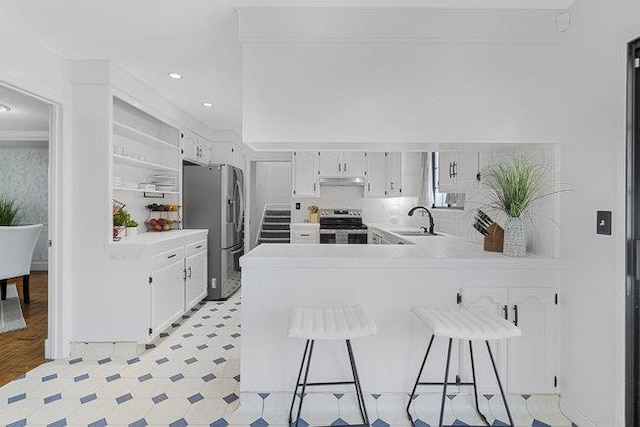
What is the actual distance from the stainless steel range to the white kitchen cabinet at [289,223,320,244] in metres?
0.10

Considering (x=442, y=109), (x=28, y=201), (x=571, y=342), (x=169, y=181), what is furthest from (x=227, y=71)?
(x=28, y=201)

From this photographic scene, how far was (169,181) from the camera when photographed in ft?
13.5

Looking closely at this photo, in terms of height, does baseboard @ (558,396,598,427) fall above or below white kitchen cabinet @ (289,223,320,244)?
below

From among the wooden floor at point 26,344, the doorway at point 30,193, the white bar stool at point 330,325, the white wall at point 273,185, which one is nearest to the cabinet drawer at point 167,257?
the doorway at point 30,193

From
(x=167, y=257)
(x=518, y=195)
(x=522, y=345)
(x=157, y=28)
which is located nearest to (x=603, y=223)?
(x=518, y=195)

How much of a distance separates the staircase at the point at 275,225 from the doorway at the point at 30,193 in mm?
3677

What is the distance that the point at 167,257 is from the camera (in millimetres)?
3316

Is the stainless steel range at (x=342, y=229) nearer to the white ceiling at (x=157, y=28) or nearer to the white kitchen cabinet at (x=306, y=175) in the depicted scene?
the white kitchen cabinet at (x=306, y=175)

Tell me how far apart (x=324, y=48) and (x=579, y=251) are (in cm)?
194

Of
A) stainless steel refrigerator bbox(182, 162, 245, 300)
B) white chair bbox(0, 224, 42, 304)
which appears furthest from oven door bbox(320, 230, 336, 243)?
white chair bbox(0, 224, 42, 304)

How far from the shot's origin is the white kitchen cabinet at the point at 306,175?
18.0 ft

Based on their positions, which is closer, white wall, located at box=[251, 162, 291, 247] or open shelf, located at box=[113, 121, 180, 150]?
open shelf, located at box=[113, 121, 180, 150]

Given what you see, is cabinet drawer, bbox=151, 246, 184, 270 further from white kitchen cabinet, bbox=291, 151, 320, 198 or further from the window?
the window

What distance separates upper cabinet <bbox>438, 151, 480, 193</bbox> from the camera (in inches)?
120
